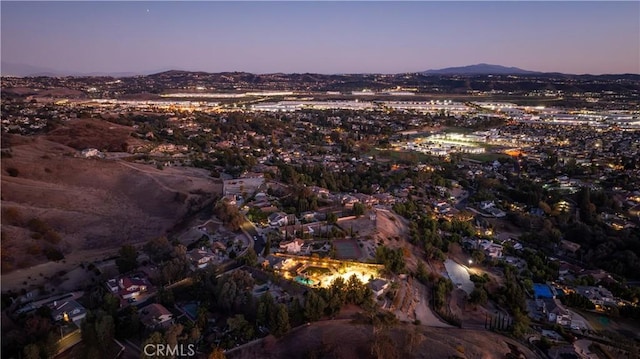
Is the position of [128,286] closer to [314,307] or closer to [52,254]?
[52,254]

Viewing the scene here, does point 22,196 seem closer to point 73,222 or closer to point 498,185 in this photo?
point 73,222

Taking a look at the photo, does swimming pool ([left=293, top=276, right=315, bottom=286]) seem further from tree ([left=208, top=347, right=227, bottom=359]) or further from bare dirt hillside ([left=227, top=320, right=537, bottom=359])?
tree ([left=208, top=347, right=227, bottom=359])

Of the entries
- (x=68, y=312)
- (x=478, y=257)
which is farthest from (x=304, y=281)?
(x=478, y=257)

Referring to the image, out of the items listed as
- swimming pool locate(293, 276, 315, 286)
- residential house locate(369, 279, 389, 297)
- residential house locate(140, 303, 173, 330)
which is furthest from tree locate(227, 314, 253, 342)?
residential house locate(369, 279, 389, 297)

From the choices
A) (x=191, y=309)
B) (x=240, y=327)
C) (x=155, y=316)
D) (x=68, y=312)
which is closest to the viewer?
(x=240, y=327)

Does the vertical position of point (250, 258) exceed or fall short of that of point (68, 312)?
it exceeds it
